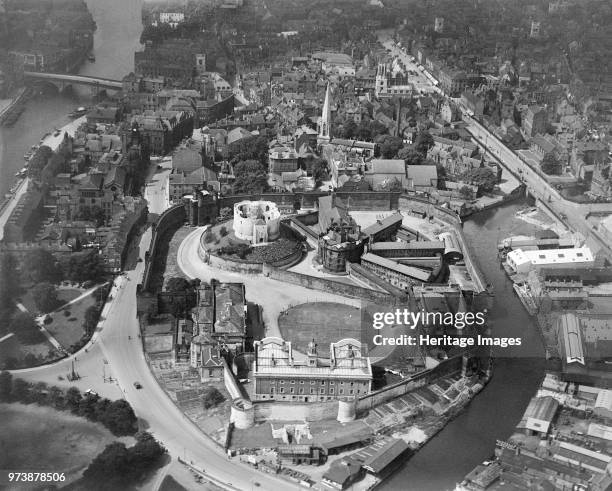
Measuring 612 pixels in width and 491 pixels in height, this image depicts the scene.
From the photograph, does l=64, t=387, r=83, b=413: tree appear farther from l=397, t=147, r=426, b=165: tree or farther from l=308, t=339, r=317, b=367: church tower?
l=397, t=147, r=426, b=165: tree

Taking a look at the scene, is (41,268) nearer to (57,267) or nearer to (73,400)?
(57,267)

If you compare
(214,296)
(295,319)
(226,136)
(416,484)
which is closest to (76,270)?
(214,296)

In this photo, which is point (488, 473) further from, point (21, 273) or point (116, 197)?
point (116, 197)

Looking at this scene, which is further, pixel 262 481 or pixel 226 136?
pixel 226 136

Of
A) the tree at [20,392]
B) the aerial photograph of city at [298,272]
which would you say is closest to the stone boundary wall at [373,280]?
the aerial photograph of city at [298,272]

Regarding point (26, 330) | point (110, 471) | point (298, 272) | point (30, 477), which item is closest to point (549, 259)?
point (298, 272)

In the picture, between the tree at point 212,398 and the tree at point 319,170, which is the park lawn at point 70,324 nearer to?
the tree at point 212,398
